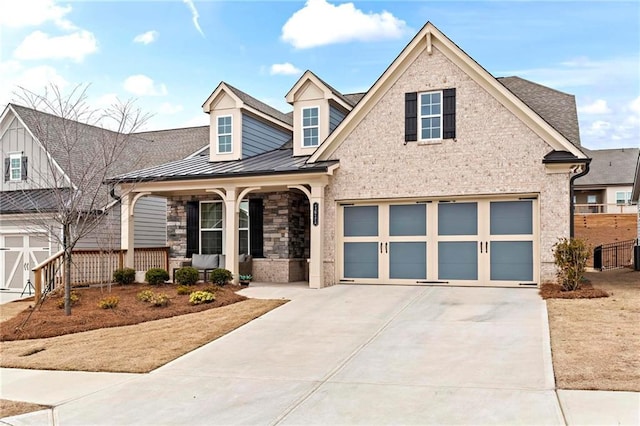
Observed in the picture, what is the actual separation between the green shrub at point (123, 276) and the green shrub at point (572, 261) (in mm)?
Answer: 12220

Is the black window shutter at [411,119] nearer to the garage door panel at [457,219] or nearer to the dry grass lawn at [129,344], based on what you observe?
the garage door panel at [457,219]

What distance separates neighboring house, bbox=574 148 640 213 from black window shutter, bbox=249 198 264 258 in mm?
32186

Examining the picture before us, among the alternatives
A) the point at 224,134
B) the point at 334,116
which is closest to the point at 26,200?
the point at 224,134

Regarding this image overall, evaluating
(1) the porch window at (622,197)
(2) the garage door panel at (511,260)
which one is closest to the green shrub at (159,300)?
(2) the garage door panel at (511,260)

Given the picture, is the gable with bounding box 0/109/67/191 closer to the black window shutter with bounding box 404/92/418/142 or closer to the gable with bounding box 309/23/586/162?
the gable with bounding box 309/23/586/162

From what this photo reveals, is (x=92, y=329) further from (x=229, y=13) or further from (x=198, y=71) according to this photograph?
(x=198, y=71)

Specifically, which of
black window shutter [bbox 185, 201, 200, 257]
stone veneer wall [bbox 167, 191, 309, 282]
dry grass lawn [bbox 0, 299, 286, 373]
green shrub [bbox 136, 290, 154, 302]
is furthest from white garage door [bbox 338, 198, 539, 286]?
black window shutter [bbox 185, 201, 200, 257]

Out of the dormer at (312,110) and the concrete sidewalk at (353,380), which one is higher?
the dormer at (312,110)

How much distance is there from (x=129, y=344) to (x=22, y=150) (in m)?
15.7

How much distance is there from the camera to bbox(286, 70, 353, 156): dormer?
1880 cm

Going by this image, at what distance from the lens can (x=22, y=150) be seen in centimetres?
2297

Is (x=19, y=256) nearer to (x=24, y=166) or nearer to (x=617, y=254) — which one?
(x=24, y=166)

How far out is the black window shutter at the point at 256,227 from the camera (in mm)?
19250

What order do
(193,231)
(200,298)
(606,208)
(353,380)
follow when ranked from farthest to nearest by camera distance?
(606,208)
(193,231)
(200,298)
(353,380)
